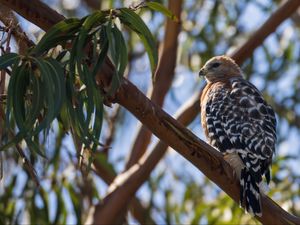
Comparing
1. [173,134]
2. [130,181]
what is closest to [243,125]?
[130,181]

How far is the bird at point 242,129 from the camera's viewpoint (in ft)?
15.3

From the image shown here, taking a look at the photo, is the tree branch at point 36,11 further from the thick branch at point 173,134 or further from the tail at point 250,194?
the tail at point 250,194

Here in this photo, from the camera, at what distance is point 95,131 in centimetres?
333

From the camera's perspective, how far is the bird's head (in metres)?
6.22

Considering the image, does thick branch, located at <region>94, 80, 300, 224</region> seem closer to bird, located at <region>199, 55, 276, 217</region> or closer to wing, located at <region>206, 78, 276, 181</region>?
bird, located at <region>199, 55, 276, 217</region>

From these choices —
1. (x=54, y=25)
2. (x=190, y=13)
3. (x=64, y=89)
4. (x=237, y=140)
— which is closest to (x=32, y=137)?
(x=64, y=89)

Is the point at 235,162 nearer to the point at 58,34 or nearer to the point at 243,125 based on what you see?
the point at 243,125

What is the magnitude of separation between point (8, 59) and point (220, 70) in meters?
3.27

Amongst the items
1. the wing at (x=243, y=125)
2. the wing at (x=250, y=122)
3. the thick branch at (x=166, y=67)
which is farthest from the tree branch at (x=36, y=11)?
the thick branch at (x=166, y=67)

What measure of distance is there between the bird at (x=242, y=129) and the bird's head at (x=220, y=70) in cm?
20

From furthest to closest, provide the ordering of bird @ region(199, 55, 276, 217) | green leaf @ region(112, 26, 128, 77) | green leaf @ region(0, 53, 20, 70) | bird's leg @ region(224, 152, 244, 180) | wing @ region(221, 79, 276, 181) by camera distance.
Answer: wing @ region(221, 79, 276, 181) → bird @ region(199, 55, 276, 217) → bird's leg @ region(224, 152, 244, 180) → green leaf @ region(112, 26, 128, 77) → green leaf @ region(0, 53, 20, 70)

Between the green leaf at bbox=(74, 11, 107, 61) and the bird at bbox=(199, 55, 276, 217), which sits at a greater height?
the green leaf at bbox=(74, 11, 107, 61)

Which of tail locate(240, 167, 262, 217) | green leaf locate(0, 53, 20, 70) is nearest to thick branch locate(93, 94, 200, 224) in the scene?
tail locate(240, 167, 262, 217)

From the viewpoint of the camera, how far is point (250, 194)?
425cm
